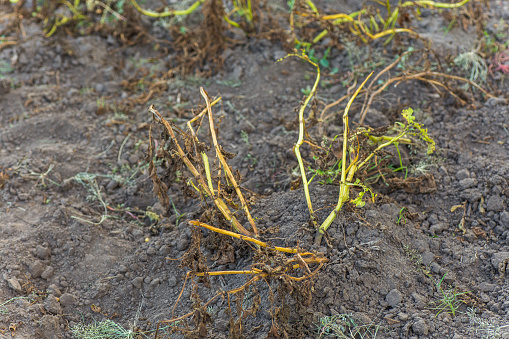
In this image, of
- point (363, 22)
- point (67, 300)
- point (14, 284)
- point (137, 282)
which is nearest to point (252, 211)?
point (137, 282)

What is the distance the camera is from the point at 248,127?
3.35 metres

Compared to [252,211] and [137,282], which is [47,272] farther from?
[252,211]

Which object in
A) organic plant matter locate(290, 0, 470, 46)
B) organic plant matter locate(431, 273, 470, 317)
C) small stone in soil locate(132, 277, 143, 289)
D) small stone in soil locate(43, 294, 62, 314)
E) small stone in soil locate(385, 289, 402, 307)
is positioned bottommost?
small stone in soil locate(132, 277, 143, 289)

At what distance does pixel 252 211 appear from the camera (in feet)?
8.38

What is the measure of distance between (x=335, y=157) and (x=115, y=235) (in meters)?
1.33

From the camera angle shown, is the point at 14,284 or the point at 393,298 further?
the point at 14,284

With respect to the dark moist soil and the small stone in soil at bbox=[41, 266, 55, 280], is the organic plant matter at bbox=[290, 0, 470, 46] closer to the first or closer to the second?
the dark moist soil

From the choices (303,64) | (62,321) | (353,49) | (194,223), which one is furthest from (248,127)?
(62,321)

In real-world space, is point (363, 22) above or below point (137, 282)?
above

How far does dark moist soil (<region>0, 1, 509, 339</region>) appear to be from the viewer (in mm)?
2137

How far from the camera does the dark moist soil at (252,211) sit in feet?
7.01

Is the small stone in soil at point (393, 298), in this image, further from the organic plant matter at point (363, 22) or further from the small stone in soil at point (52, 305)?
the organic plant matter at point (363, 22)

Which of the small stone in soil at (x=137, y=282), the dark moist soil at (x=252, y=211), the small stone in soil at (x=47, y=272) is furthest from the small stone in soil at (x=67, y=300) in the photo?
the small stone in soil at (x=137, y=282)

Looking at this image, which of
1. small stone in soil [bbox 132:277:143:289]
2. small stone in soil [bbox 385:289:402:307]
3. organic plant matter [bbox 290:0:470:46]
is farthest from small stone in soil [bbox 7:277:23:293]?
organic plant matter [bbox 290:0:470:46]
